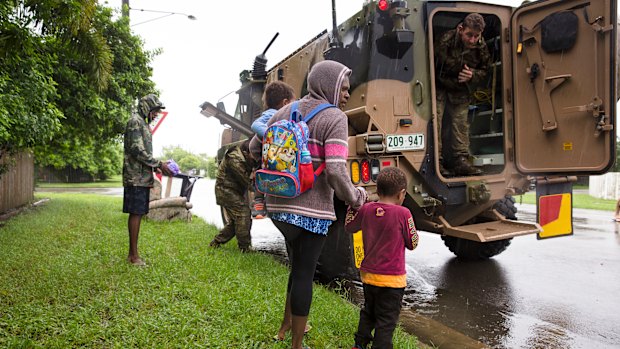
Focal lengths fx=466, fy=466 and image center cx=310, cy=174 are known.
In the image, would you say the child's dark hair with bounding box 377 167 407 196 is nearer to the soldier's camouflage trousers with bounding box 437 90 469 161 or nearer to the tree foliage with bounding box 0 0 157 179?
the soldier's camouflage trousers with bounding box 437 90 469 161

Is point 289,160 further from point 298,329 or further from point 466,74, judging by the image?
point 466,74

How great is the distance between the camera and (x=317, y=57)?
249 inches

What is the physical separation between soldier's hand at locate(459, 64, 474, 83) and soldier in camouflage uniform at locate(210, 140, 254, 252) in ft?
8.42

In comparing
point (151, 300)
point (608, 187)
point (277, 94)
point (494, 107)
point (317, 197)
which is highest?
point (494, 107)

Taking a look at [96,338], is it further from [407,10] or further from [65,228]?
[65,228]

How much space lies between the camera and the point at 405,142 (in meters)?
4.66

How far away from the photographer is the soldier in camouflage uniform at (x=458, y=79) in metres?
5.11

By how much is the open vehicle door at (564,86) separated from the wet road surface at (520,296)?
4.27 ft

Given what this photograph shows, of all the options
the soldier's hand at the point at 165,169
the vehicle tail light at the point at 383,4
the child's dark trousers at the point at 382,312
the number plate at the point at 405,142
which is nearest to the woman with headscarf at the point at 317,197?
the child's dark trousers at the point at 382,312

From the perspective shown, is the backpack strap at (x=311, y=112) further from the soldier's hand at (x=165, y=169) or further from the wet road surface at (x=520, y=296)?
the soldier's hand at (x=165, y=169)

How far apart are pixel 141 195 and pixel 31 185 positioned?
9412mm

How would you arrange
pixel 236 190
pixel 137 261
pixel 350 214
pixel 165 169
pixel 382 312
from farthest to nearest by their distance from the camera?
pixel 236 190 → pixel 165 169 → pixel 137 261 → pixel 350 214 → pixel 382 312

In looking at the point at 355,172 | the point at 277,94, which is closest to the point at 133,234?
the point at 277,94

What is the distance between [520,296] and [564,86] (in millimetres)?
2154
